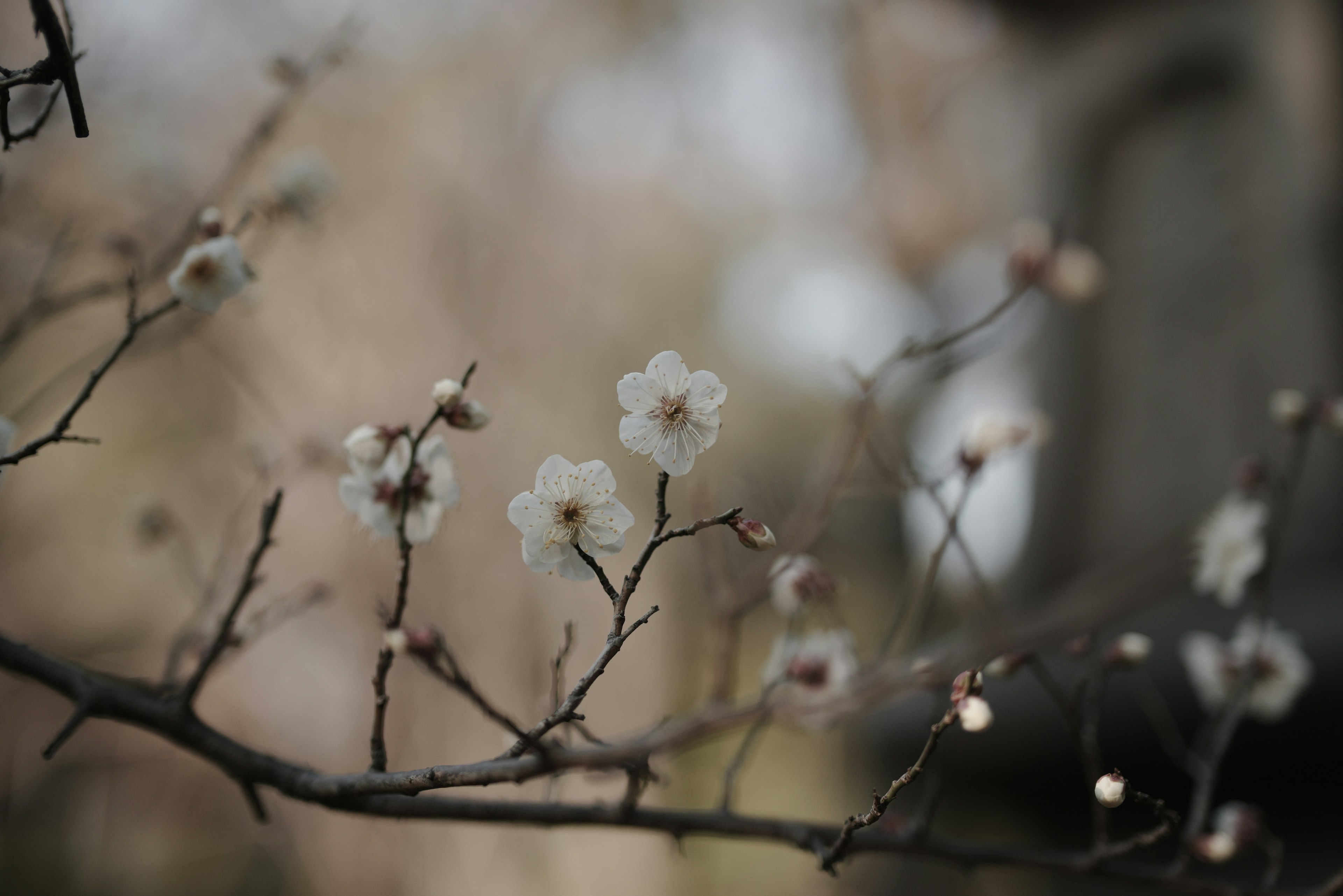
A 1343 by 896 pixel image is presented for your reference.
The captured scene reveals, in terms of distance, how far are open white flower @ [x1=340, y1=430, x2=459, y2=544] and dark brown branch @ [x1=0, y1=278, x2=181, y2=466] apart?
0.51 feet

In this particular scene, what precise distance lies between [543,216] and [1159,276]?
6.56 ft

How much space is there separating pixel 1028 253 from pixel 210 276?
0.87m

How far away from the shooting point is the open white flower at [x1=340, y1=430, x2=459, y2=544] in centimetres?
57

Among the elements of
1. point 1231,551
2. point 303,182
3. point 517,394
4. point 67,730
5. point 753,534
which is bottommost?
point 67,730

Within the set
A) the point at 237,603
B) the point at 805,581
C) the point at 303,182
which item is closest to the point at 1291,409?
the point at 805,581

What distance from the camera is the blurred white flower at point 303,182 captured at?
93cm

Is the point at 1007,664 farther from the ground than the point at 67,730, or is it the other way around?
the point at 1007,664

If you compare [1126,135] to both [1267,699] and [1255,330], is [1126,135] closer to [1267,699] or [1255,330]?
[1255,330]

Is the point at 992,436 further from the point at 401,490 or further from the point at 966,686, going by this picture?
the point at 401,490

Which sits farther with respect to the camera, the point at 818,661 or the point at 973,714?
the point at 818,661

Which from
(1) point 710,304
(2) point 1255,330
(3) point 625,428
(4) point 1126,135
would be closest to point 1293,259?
(2) point 1255,330

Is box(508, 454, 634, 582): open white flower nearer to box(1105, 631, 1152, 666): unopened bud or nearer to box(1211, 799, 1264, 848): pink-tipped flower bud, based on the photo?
box(1105, 631, 1152, 666): unopened bud

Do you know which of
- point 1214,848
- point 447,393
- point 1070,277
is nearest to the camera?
point 447,393

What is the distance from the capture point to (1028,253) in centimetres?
93
